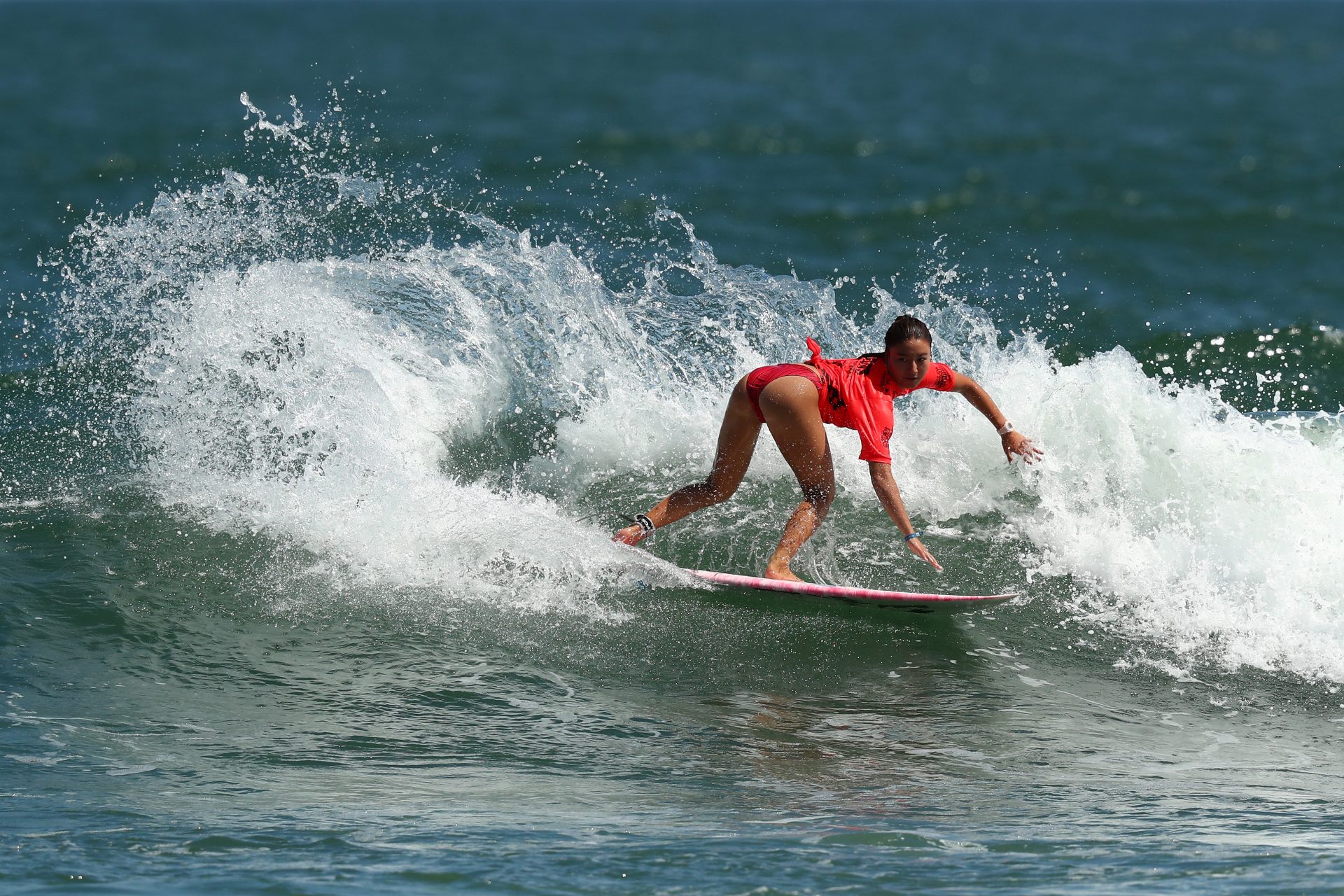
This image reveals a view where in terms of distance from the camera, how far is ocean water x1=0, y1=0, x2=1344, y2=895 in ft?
15.8

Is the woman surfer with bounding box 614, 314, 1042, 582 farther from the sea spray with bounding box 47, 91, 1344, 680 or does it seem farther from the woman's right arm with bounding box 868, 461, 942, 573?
the sea spray with bounding box 47, 91, 1344, 680

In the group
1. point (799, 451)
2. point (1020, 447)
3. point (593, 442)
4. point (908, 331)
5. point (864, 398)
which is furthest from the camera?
point (593, 442)

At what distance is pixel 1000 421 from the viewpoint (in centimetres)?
730

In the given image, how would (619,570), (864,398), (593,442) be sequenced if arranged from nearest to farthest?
(864,398), (619,570), (593,442)

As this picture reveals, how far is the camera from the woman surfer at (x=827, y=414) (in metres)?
6.82

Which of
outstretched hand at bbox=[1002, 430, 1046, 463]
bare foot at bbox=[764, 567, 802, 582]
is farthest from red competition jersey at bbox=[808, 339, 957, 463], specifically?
bare foot at bbox=[764, 567, 802, 582]

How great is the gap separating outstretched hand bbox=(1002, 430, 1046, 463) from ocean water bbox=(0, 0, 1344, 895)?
2.97 ft

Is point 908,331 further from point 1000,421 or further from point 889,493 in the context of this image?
point 1000,421

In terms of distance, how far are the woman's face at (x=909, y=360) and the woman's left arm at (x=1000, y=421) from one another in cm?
38

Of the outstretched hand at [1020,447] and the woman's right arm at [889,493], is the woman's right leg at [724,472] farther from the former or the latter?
the outstretched hand at [1020,447]

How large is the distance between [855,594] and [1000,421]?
120 cm

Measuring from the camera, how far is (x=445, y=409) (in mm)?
9719

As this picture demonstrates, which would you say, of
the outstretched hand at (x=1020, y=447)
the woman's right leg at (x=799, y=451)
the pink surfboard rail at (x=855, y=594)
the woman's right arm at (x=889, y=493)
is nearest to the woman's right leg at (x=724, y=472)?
the woman's right leg at (x=799, y=451)

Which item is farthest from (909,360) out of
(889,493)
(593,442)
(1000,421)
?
(593,442)
